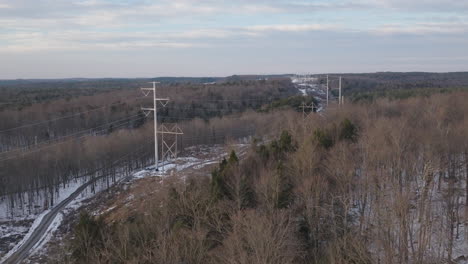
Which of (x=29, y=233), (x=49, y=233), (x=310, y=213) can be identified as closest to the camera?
(x=310, y=213)

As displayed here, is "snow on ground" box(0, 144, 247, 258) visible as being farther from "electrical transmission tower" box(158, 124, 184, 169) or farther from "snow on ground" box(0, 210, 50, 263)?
"electrical transmission tower" box(158, 124, 184, 169)

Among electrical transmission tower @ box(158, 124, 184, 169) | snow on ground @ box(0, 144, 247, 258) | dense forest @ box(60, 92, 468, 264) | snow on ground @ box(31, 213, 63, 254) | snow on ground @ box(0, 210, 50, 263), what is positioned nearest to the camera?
dense forest @ box(60, 92, 468, 264)

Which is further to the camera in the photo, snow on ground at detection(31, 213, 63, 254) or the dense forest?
snow on ground at detection(31, 213, 63, 254)

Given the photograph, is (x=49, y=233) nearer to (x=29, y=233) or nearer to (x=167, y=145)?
(x=29, y=233)

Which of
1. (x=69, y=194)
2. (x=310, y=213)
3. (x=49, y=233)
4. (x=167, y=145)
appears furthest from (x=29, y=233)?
(x=310, y=213)

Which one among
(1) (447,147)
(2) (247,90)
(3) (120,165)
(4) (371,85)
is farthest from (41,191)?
(4) (371,85)

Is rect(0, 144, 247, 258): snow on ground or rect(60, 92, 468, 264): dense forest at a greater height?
rect(60, 92, 468, 264): dense forest

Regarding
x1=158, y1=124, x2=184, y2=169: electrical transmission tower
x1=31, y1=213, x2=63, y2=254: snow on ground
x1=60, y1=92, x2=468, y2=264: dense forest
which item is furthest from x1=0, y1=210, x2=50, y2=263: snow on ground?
x1=158, y1=124, x2=184, y2=169: electrical transmission tower

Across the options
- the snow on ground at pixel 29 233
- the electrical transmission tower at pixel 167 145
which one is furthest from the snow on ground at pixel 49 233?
the electrical transmission tower at pixel 167 145

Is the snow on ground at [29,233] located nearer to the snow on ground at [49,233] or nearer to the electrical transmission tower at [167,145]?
the snow on ground at [49,233]
